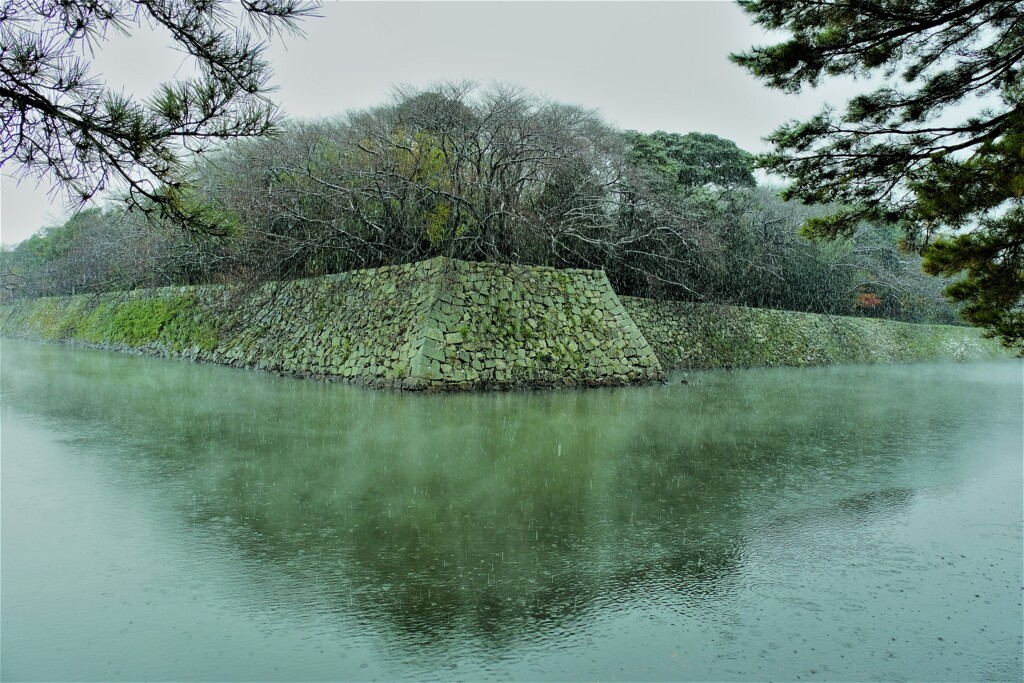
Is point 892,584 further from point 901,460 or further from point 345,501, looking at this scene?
point 901,460

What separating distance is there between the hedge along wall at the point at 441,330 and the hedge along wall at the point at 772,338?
336cm

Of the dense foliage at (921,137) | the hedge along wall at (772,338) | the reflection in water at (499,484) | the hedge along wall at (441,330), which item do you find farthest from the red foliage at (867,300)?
the dense foliage at (921,137)

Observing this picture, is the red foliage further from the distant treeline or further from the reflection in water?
the reflection in water

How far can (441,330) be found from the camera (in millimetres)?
10539

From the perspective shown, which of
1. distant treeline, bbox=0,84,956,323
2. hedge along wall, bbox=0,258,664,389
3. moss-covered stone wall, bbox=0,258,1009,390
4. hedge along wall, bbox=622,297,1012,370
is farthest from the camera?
hedge along wall, bbox=622,297,1012,370

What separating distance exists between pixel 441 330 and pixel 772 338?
35.7 feet

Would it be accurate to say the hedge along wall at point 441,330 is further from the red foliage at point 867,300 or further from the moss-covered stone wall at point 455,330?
the red foliage at point 867,300

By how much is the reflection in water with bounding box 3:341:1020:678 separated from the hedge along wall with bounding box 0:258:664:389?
30.5 inches

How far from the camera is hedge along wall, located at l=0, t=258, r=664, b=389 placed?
10.6m

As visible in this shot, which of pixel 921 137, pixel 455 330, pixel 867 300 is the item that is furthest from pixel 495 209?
pixel 867 300

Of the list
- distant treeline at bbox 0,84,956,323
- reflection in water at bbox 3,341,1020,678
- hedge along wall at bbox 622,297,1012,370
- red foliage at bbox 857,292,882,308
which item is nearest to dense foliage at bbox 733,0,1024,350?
reflection in water at bbox 3,341,1020,678

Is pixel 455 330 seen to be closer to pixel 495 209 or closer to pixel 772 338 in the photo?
pixel 495 209

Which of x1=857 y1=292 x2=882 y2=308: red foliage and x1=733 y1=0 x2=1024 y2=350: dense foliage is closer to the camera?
x1=733 y1=0 x2=1024 y2=350: dense foliage

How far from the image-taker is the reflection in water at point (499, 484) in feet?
9.90
